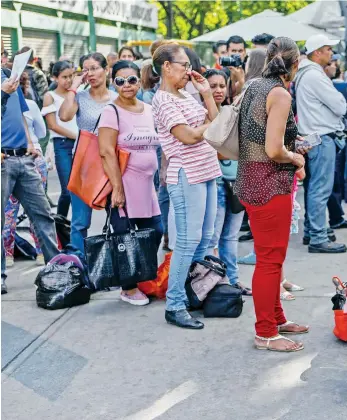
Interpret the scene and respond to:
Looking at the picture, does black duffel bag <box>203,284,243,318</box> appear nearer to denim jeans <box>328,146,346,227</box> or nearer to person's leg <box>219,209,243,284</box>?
person's leg <box>219,209,243,284</box>

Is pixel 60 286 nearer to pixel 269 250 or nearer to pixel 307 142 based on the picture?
pixel 269 250

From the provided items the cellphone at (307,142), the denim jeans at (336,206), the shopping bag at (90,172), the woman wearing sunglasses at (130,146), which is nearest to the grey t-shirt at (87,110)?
the shopping bag at (90,172)

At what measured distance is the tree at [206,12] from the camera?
42000mm

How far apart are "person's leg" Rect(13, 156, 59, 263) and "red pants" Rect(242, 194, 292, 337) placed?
7.81 ft

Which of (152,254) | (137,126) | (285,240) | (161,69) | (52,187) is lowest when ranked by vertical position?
(52,187)

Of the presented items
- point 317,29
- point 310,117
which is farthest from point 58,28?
point 310,117

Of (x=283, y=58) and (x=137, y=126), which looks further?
(x=137, y=126)

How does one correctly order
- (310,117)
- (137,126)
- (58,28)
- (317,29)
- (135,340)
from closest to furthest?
1. (135,340)
2. (137,126)
3. (310,117)
4. (317,29)
5. (58,28)

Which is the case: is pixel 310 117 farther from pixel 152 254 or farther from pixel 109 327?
pixel 109 327

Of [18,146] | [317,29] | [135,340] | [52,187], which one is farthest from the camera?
[317,29]

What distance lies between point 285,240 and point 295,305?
1.20 metres

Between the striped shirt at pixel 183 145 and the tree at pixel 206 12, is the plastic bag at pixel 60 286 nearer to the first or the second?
the striped shirt at pixel 183 145

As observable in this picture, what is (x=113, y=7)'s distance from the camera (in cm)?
3262

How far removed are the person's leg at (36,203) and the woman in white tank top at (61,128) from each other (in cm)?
159
